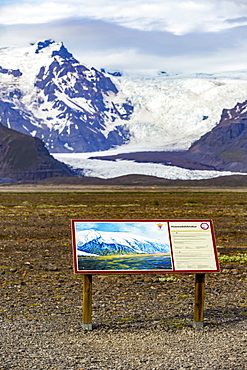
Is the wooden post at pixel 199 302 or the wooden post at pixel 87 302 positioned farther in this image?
the wooden post at pixel 199 302

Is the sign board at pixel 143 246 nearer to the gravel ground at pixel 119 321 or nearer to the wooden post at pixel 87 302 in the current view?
the wooden post at pixel 87 302

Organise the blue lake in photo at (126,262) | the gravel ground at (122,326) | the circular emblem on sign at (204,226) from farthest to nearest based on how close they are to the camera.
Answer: the circular emblem on sign at (204,226), the blue lake in photo at (126,262), the gravel ground at (122,326)

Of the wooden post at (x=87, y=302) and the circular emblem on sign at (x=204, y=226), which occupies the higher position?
the circular emblem on sign at (x=204, y=226)

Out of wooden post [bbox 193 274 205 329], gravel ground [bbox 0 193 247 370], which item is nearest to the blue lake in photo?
wooden post [bbox 193 274 205 329]

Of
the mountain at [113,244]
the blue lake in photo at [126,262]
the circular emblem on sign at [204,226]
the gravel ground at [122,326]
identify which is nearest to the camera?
the gravel ground at [122,326]

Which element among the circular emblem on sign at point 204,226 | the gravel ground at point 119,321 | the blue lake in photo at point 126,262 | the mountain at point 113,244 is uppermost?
the circular emblem on sign at point 204,226

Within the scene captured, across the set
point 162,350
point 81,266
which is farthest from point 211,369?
point 81,266

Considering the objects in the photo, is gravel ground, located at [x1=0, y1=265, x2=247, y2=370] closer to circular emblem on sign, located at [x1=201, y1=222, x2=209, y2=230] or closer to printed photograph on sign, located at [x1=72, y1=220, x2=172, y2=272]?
printed photograph on sign, located at [x1=72, y1=220, x2=172, y2=272]

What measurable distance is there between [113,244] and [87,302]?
108 cm

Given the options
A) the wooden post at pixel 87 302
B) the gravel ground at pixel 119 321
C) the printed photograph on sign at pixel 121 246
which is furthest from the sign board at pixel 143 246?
the gravel ground at pixel 119 321

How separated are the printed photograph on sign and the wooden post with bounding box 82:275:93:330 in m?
0.25

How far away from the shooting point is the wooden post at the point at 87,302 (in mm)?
11250

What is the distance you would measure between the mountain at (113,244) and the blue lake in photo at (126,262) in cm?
9

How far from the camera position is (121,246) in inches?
456
